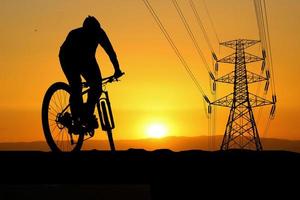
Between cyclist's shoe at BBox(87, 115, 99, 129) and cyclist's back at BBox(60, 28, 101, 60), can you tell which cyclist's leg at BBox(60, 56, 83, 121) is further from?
cyclist's shoe at BBox(87, 115, 99, 129)

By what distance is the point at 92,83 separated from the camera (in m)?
11.7

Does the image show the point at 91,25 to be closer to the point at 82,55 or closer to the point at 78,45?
the point at 78,45

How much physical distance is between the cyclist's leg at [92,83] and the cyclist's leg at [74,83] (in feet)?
0.57

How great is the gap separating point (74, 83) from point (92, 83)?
435mm

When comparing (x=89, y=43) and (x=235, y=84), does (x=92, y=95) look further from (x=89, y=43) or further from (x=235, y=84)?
(x=235, y=84)

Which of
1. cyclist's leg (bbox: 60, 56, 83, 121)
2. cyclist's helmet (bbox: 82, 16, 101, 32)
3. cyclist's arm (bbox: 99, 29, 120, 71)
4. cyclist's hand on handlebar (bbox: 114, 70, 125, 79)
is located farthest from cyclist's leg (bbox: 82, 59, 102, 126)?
cyclist's helmet (bbox: 82, 16, 101, 32)

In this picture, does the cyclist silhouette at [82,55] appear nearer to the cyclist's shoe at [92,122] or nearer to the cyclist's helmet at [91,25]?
the cyclist's helmet at [91,25]
